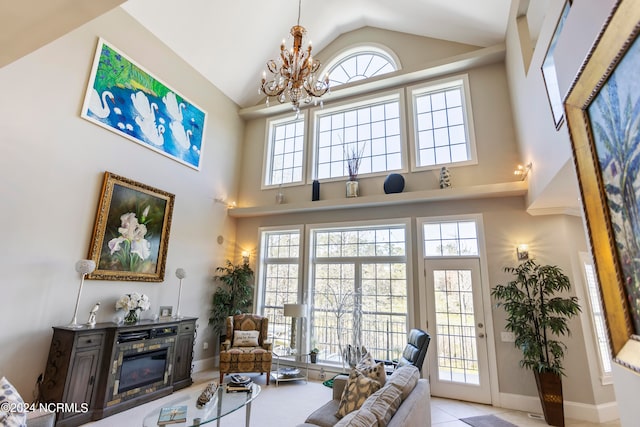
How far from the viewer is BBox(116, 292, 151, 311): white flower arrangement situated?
4266 mm

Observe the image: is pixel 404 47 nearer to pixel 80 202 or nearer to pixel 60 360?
pixel 80 202

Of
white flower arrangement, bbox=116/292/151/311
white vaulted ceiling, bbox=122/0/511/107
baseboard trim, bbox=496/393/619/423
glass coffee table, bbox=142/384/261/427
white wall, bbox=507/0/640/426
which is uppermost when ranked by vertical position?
white vaulted ceiling, bbox=122/0/511/107

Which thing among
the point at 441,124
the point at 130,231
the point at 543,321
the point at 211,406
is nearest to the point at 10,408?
the point at 211,406

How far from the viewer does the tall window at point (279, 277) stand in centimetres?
612

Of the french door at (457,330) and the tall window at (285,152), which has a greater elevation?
the tall window at (285,152)

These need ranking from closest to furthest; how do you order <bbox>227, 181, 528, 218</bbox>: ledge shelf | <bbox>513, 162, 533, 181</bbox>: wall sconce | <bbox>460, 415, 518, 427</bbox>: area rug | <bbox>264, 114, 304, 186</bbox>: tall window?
1. <bbox>460, 415, 518, 427</bbox>: area rug
2. <bbox>513, 162, 533, 181</bbox>: wall sconce
3. <bbox>227, 181, 528, 218</bbox>: ledge shelf
4. <bbox>264, 114, 304, 186</bbox>: tall window

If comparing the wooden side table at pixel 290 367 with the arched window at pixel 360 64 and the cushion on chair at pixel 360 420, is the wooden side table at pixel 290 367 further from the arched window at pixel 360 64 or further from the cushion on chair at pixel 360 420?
the arched window at pixel 360 64

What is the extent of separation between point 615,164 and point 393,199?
3.88m

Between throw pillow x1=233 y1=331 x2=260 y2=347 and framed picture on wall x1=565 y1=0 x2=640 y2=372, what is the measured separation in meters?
4.82

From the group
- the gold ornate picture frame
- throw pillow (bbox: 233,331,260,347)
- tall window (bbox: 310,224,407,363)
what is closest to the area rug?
tall window (bbox: 310,224,407,363)

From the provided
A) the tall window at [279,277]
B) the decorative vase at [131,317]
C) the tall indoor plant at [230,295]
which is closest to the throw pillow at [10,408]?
the decorative vase at [131,317]

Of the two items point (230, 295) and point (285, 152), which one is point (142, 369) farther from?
point (285, 152)

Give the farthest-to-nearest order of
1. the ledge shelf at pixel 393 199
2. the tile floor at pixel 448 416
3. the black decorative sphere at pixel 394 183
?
the black decorative sphere at pixel 394 183
the ledge shelf at pixel 393 199
the tile floor at pixel 448 416

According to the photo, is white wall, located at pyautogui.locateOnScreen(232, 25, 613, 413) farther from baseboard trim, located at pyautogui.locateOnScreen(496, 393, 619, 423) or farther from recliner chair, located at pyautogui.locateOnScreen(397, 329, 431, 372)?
recliner chair, located at pyautogui.locateOnScreen(397, 329, 431, 372)
